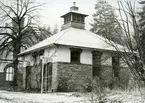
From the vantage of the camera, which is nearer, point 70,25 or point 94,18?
point 70,25

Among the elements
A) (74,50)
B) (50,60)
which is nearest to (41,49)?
(50,60)

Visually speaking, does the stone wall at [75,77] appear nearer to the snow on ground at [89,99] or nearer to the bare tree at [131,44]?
the snow on ground at [89,99]

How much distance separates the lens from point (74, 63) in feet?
84.0

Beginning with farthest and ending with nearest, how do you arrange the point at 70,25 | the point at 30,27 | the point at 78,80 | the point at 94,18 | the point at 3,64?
the point at 94,18
the point at 3,64
the point at 30,27
the point at 70,25
the point at 78,80

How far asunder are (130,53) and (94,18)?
44292 mm

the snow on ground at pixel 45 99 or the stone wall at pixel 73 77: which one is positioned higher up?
the stone wall at pixel 73 77

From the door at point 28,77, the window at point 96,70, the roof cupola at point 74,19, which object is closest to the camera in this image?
the window at point 96,70

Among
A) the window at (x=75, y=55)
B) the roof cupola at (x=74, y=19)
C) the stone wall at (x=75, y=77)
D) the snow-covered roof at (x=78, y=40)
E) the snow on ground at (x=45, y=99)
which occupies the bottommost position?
the snow on ground at (x=45, y=99)

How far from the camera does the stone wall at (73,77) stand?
24770 mm

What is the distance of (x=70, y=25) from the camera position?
3031 cm

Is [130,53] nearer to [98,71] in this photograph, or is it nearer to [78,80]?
[78,80]

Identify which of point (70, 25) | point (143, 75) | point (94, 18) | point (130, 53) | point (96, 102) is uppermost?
point (94, 18)

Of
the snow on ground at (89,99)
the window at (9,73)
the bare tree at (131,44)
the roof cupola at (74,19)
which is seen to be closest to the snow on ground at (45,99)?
the snow on ground at (89,99)

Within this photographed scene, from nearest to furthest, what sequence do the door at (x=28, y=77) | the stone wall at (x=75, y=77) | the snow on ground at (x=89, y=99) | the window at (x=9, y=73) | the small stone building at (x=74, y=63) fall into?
1. the snow on ground at (x=89, y=99)
2. the stone wall at (x=75, y=77)
3. the small stone building at (x=74, y=63)
4. the door at (x=28, y=77)
5. the window at (x=9, y=73)
